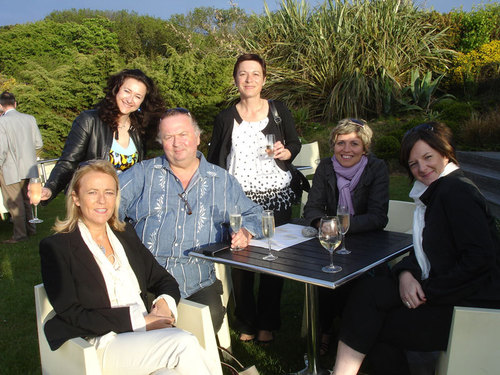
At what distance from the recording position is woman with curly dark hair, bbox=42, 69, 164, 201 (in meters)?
3.41

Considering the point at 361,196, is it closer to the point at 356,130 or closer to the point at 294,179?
the point at 356,130

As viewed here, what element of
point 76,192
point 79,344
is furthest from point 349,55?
point 79,344

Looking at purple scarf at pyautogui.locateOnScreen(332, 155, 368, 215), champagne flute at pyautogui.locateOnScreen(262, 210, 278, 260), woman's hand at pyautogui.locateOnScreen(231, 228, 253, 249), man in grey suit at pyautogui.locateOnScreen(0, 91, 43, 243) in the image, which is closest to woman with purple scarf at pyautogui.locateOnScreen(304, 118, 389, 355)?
purple scarf at pyautogui.locateOnScreen(332, 155, 368, 215)

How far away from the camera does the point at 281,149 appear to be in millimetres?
3414

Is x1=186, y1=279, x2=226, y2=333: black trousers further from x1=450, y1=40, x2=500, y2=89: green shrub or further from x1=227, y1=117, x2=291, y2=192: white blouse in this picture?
x1=450, y1=40, x2=500, y2=89: green shrub

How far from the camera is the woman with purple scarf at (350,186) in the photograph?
3045 mm

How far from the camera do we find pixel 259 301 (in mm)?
3471

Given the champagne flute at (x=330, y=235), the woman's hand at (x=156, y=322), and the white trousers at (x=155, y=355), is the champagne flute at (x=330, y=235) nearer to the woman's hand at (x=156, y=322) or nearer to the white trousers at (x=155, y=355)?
the white trousers at (x=155, y=355)

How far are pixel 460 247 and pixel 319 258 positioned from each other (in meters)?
0.70

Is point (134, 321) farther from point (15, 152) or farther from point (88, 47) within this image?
point (88, 47)

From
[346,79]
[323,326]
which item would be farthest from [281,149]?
[346,79]

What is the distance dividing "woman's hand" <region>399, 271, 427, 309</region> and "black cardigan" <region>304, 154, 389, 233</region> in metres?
0.61

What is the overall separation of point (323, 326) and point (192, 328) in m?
1.28

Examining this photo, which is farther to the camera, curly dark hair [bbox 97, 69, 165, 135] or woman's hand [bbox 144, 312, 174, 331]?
curly dark hair [bbox 97, 69, 165, 135]
